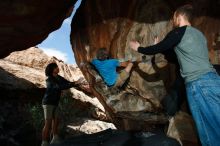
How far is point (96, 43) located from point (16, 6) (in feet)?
6.05

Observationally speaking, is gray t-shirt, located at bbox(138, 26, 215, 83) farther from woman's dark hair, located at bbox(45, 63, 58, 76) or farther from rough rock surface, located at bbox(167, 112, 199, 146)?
woman's dark hair, located at bbox(45, 63, 58, 76)

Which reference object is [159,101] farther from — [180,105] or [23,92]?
[23,92]

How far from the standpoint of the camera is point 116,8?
7809mm

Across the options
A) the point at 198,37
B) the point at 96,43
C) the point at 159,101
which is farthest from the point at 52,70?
the point at 198,37

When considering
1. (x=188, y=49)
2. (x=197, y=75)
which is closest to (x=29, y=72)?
(x=188, y=49)

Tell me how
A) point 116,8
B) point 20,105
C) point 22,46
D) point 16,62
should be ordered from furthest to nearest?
1. point 16,62
2. point 20,105
3. point 22,46
4. point 116,8

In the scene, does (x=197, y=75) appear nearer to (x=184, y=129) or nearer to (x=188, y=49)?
(x=188, y=49)

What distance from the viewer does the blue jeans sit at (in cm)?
410

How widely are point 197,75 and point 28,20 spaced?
528cm

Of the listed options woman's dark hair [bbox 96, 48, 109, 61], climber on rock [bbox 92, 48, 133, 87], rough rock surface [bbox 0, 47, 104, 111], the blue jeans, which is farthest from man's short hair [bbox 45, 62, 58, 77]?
the blue jeans

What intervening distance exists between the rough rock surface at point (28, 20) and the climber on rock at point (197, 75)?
4333mm

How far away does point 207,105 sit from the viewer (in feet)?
13.5

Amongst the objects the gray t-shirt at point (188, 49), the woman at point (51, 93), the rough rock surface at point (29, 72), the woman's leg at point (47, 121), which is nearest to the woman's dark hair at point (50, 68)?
the woman at point (51, 93)

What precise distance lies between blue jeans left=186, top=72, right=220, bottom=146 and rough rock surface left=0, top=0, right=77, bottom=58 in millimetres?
4942
